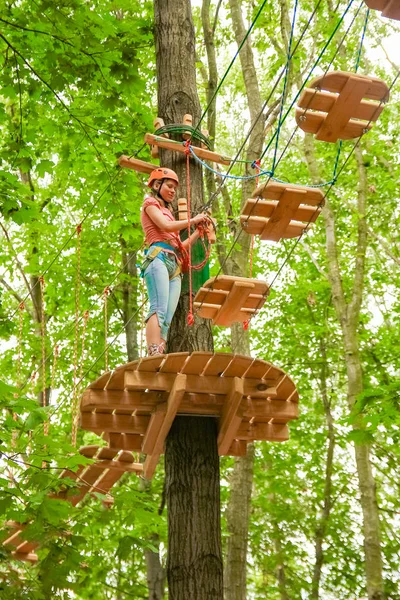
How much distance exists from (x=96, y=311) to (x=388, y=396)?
779 centimetres

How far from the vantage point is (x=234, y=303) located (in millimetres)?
4836

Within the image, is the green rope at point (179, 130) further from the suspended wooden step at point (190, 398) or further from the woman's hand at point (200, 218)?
the suspended wooden step at point (190, 398)

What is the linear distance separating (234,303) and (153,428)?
2.93ft

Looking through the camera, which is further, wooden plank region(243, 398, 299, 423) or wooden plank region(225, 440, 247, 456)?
wooden plank region(225, 440, 247, 456)

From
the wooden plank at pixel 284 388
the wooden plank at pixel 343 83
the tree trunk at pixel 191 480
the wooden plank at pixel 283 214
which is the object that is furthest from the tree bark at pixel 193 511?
the wooden plank at pixel 343 83

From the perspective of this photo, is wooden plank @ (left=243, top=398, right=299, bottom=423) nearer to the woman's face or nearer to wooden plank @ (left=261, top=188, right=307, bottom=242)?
wooden plank @ (left=261, top=188, right=307, bottom=242)

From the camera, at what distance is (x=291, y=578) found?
1582 cm

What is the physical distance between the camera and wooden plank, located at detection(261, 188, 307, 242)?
4.66m

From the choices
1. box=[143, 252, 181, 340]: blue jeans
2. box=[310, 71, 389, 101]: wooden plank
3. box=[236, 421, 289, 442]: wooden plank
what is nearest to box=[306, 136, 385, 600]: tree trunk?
box=[236, 421, 289, 442]: wooden plank

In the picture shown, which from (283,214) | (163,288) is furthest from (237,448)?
(283,214)

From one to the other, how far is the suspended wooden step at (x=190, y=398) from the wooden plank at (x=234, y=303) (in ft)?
1.38

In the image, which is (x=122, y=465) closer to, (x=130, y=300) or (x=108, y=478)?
(x=108, y=478)

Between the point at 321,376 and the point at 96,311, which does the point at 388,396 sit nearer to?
the point at 96,311

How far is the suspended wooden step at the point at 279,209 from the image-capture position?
4.62 m
